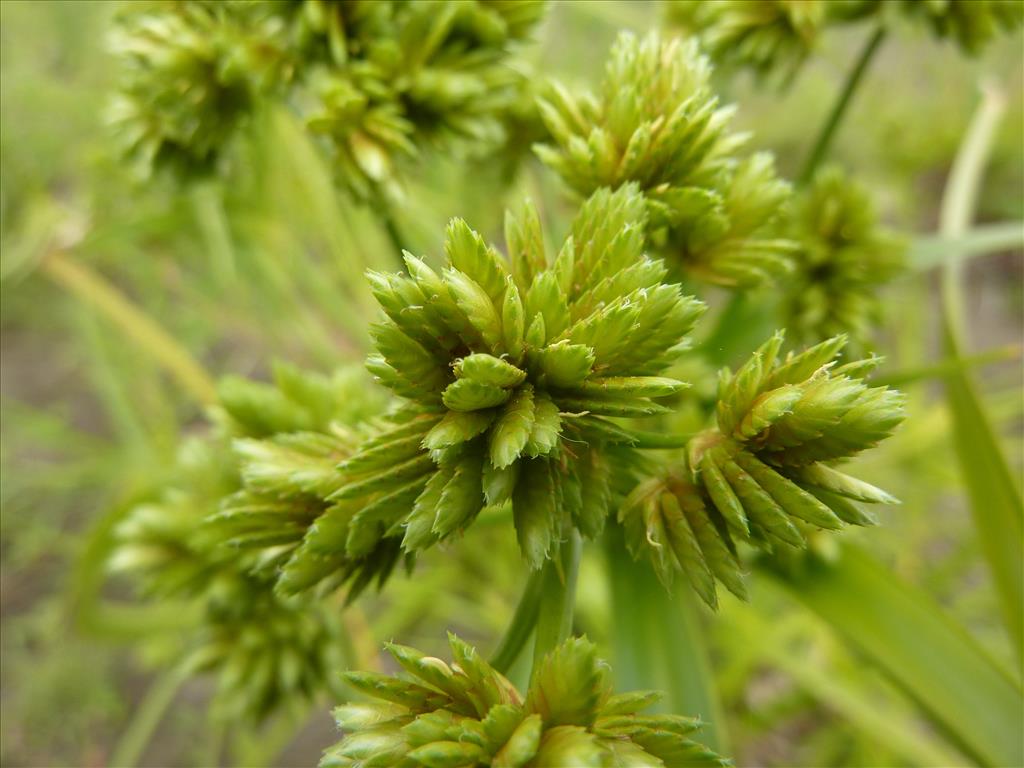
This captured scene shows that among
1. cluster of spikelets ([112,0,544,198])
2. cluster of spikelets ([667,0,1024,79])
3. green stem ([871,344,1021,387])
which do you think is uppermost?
cluster of spikelets ([112,0,544,198])

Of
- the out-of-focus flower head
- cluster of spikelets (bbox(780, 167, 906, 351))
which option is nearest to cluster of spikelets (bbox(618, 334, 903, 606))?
the out-of-focus flower head

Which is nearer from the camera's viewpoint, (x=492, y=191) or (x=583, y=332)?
(x=583, y=332)

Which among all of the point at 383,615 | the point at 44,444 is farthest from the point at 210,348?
the point at 383,615

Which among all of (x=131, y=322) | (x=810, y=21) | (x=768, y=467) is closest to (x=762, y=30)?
(x=810, y=21)

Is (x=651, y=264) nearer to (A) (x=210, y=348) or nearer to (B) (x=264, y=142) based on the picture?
(B) (x=264, y=142)

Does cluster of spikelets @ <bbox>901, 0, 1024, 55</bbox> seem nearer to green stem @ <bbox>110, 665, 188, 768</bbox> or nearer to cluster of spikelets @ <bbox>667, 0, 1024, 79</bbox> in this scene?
cluster of spikelets @ <bbox>667, 0, 1024, 79</bbox>

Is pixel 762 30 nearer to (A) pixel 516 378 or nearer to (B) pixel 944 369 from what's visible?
(B) pixel 944 369
